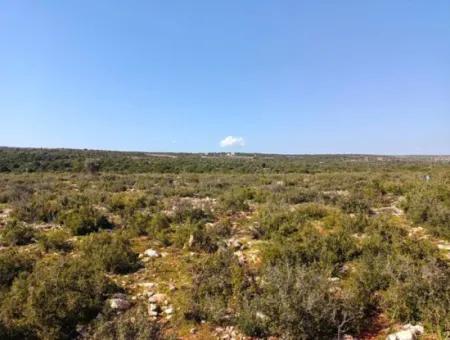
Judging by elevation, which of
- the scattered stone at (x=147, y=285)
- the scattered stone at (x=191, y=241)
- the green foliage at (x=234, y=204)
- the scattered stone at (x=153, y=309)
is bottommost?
the scattered stone at (x=153, y=309)

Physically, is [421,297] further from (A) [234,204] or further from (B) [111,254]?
(A) [234,204]

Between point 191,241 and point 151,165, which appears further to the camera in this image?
point 151,165

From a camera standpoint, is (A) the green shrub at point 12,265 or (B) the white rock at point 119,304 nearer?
(B) the white rock at point 119,304

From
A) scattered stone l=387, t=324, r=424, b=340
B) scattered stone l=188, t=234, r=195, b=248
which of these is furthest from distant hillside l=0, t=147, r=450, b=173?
scattered stone l=387, t=324, r=424, b=340

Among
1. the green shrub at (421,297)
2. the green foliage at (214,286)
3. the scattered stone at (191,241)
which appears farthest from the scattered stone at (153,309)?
the green shrub at (421,297)

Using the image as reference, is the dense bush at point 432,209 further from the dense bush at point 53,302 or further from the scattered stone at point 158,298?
the dense bush at point 53,302

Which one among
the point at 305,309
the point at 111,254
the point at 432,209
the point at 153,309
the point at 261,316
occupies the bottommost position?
the point at 153,309

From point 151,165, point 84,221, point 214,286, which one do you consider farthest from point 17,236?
point 151,165

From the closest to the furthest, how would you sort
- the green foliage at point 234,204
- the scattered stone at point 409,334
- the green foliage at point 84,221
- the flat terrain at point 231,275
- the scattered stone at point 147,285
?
the scattered stone at point 409,334 → the flat terrain at point 231,275 → the scattered stone at point 147,285 → the green foliage at point 84,221 → the green foliage at point 234,204
